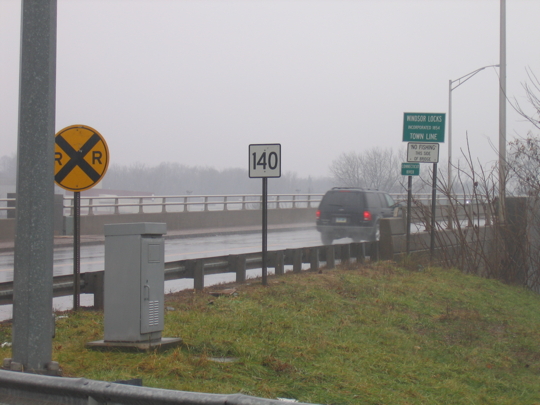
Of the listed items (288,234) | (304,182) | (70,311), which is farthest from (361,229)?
(304,182)

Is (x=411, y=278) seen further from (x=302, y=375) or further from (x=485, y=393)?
(x=302, y=375)

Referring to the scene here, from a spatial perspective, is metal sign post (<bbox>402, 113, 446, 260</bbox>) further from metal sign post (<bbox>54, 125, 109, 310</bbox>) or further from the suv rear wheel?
metal sign post (<bbox>54, 125, 109, 310</bbox>)

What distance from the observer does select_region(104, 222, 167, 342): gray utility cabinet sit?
623 centimetres

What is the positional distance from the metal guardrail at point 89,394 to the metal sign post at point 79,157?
448 centimetres

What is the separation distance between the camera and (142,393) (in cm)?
339

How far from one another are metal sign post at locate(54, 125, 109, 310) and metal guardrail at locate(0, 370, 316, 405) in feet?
14.7

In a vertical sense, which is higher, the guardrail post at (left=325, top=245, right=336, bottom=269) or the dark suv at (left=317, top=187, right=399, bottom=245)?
the dark suv at (left=317, top=187, right=399, bottom=245)

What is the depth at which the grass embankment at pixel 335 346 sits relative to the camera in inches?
221

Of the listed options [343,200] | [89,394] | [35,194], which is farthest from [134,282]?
[343,200]

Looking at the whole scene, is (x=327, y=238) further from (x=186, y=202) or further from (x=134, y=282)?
(x=134, y=282)

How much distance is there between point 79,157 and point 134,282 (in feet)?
8.03

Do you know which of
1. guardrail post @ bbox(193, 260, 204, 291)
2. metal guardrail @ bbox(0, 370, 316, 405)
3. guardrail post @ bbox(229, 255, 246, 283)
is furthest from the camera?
guardrail post @ bbox(229, 255, 246, 283)

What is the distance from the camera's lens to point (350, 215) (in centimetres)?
2355

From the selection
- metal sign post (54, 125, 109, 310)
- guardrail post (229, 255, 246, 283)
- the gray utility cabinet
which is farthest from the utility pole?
guardrail post (229, 255, 246, 283)
